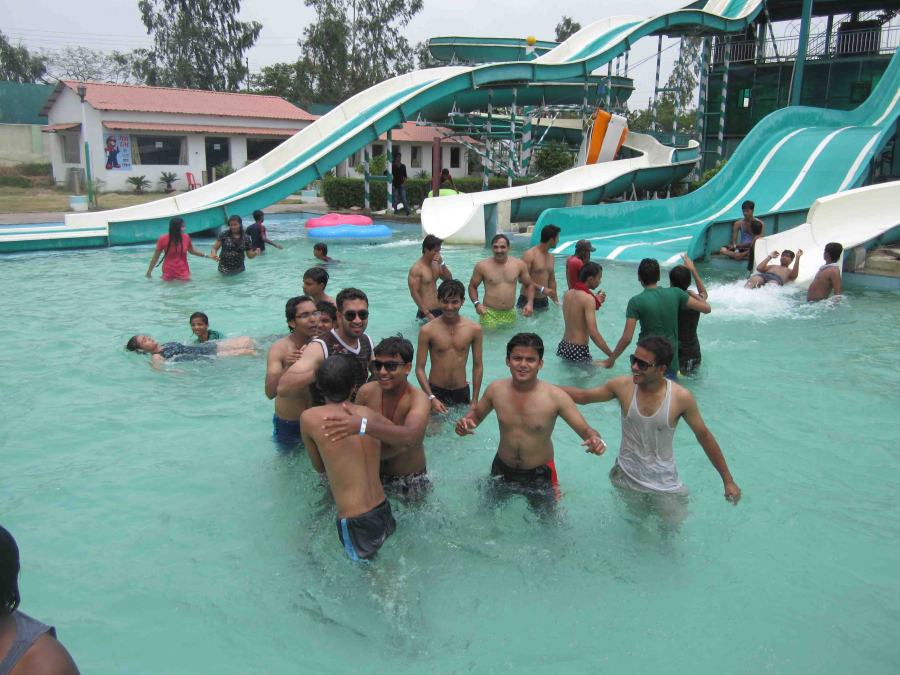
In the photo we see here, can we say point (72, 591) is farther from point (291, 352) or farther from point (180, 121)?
point (180, 121)

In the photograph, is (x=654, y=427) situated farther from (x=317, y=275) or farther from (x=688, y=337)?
(x=317, y=275)

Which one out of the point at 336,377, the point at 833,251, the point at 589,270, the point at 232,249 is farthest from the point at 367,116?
the point at 336,377

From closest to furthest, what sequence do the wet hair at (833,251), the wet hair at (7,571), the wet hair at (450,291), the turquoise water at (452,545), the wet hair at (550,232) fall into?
the wet hair at (7,571), the turquoise water at (452,545), the wet hair at (450,291), the wet hair at (550,232), the wet hair at (833,251)

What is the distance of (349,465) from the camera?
354 cm

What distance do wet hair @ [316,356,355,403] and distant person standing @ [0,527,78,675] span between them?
5.36ft

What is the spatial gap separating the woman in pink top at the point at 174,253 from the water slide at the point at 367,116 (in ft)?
15.2

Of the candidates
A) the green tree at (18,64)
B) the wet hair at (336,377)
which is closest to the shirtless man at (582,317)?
the wet hair at (336,377)

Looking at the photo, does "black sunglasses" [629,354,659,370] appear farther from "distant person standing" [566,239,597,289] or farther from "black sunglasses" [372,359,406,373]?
"distant person standing" [566,239,597,289]

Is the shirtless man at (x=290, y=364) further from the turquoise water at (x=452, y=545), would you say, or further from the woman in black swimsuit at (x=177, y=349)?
the woman in black swimsuit at (x=177, y=349)

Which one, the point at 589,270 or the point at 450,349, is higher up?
the point at 589,270

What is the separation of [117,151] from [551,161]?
18224mm

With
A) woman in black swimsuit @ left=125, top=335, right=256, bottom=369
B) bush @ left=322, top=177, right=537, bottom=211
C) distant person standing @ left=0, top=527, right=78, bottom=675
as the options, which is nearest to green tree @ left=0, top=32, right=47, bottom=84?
bush @ left=322, top=177, right=537, bottom=211

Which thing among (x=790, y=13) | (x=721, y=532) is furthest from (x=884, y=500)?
(x=790, y=13)

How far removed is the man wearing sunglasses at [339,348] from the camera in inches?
174
